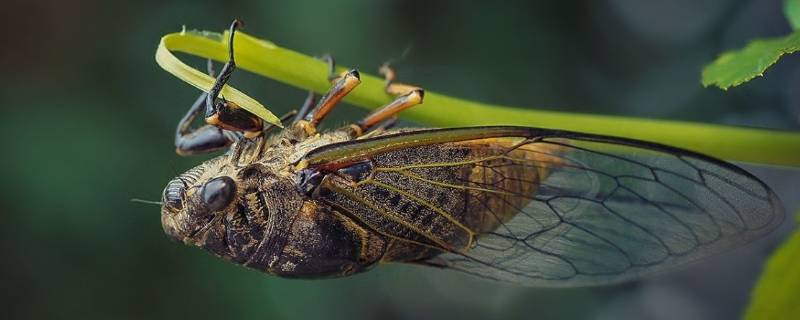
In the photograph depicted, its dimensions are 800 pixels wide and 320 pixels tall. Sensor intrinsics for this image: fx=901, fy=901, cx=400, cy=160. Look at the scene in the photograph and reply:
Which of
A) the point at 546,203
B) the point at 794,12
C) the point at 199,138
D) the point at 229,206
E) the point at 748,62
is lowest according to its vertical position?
the point at 229,206

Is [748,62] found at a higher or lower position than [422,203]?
higher

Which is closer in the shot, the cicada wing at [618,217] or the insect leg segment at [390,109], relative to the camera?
the cicada wing at [618,217]

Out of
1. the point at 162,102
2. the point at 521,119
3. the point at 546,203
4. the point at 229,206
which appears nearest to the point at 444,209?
the point at 546,203

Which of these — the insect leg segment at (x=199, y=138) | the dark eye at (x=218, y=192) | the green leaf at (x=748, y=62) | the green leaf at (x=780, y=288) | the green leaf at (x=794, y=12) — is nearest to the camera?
the green leaf at (x=780, y=288)

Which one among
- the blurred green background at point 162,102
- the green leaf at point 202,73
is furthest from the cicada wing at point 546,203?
the blurred green background at point 162,102

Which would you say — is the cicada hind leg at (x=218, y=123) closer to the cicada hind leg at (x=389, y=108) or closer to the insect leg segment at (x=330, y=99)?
the insect leg segment at (x=330, y=99)

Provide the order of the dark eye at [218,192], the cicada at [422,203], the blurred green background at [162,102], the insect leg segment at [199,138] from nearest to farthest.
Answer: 1. the cicada at [422,203]
2. the dark eye at [218,192]
3. the insect leg segment at [199,138]
4. the blurred green background at [162,102]

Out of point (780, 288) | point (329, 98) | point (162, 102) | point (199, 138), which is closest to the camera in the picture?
point (780, 288)

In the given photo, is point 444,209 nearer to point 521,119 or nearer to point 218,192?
point 521,119
